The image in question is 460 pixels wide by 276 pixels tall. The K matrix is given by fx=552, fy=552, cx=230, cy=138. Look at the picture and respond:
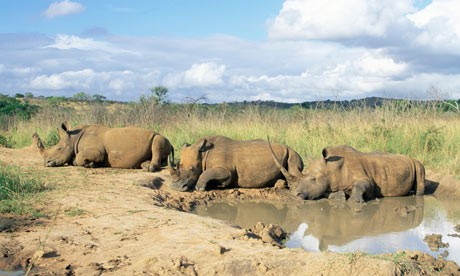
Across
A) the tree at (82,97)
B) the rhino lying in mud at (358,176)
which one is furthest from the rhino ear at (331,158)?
the tree at (82,97)

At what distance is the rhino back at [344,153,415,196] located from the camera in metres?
9.94

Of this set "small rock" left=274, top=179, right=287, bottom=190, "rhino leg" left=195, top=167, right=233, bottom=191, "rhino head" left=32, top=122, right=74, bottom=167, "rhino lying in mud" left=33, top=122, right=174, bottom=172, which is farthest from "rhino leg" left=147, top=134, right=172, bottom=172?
"small rock" left=274, top=179, right=287, bottom=190

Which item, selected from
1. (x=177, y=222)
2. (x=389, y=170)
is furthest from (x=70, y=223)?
(x=389, y=170)

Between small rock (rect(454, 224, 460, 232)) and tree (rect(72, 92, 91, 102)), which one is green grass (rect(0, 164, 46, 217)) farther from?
tree (rect(72, 92, 91, 102))

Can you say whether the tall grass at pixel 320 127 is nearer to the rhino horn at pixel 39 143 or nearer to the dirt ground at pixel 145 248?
the rhino horn at pixel 39 143

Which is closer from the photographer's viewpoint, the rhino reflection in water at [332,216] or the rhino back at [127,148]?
the rhino reflection in water at [332,216]

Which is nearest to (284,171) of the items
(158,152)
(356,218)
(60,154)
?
(356,218)

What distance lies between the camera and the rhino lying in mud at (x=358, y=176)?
31.4 ft

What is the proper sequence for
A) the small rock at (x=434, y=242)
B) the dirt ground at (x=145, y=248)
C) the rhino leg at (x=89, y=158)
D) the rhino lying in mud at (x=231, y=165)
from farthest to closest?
1. the rhino leg at (x=89, y=158)
2. the rhino lying in mud at (x=231, y=165)
3. the small rock at (x=434, y=242)
4. the dirt ground at (x=145, y=248)

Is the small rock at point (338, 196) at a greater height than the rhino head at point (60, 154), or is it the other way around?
the rhino head at point (60, 154)

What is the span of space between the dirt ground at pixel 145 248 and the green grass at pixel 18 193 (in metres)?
0.18

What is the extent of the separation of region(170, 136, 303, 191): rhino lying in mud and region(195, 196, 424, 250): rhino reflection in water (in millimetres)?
774

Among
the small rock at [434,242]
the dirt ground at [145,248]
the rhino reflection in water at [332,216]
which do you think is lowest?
the rhino reflection in water at [332,216]

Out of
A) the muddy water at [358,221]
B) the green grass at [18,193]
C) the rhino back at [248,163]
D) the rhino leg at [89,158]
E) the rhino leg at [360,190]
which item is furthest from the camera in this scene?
the rhino leg at [89,158]
